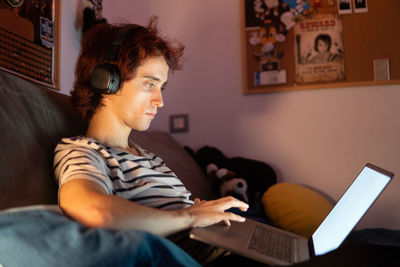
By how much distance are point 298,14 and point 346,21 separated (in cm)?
27

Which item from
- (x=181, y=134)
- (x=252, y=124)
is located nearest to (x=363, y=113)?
(x=252, y=124)

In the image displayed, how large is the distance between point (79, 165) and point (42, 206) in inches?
5.1

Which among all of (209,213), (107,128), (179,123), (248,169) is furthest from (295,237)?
(179,123)

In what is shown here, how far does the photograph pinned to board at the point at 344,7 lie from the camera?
199cm

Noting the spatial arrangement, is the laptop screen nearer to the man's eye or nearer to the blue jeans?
the blue jeans

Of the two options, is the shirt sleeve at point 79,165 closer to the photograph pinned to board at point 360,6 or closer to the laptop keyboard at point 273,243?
the laptop keyboard at point 273,243

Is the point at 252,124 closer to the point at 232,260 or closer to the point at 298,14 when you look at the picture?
the point at 298,14

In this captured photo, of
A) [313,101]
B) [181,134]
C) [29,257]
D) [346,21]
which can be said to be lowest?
[29,257]

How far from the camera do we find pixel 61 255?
0.55 metres

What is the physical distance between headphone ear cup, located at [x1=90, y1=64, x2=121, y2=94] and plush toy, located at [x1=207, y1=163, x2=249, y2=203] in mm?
989

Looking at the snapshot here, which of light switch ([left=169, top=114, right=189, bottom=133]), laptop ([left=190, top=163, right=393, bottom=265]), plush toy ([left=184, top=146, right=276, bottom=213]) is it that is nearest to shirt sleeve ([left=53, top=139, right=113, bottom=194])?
laptop ([left=190, top=163, right=393, bottom=265])

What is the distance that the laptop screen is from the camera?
2.73 feet

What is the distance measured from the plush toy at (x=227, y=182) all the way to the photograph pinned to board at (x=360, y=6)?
1.15m

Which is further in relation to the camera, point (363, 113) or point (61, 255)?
point (363, 113)
